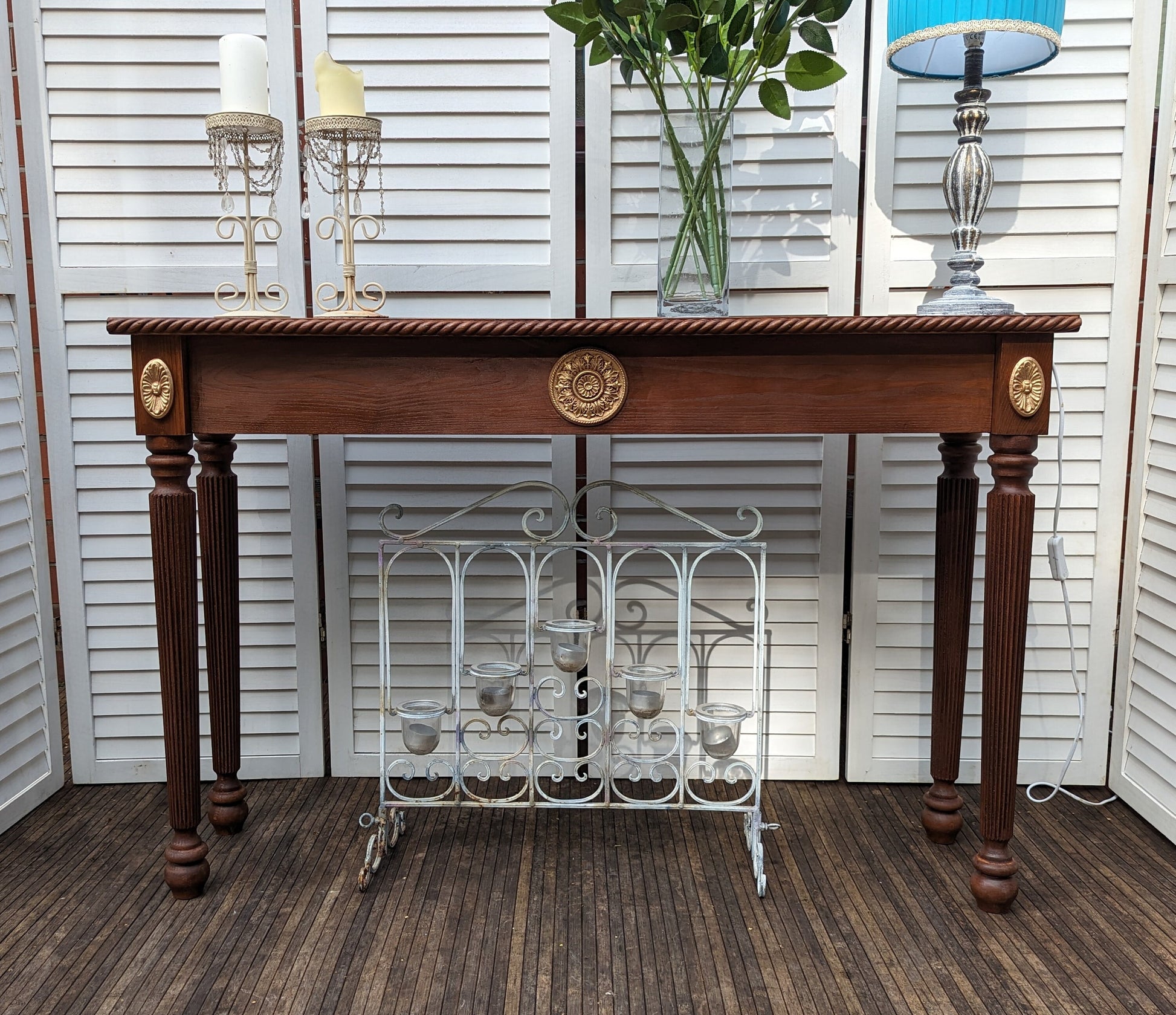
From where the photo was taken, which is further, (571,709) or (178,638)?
(571,709)

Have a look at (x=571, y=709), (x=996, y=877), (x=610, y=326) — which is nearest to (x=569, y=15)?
(x=610, y=326)

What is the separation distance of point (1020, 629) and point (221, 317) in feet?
4.06

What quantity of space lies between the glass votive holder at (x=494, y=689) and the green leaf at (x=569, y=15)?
1062mm

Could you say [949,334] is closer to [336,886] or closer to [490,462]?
[490,462]

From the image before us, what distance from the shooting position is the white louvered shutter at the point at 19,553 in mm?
1703

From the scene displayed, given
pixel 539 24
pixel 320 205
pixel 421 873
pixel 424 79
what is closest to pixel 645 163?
pixel 539 24

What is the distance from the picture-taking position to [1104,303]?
1.75m

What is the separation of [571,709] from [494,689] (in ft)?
0.98

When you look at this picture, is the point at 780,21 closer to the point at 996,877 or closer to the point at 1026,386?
the point at 1026,386

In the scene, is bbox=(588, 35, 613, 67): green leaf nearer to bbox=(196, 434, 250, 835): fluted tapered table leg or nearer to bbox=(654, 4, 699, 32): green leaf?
bbox=(654, 4, 699, 32): green leaf

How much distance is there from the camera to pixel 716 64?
1436 millimetres

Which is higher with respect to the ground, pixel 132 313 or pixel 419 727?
pixel 132 313

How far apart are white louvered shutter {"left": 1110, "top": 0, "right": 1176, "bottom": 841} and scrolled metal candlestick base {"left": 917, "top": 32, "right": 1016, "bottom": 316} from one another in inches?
17.9

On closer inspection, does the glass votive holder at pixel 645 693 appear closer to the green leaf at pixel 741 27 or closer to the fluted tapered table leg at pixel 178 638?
→ the fluted tapered table leg at pixel 178 638
